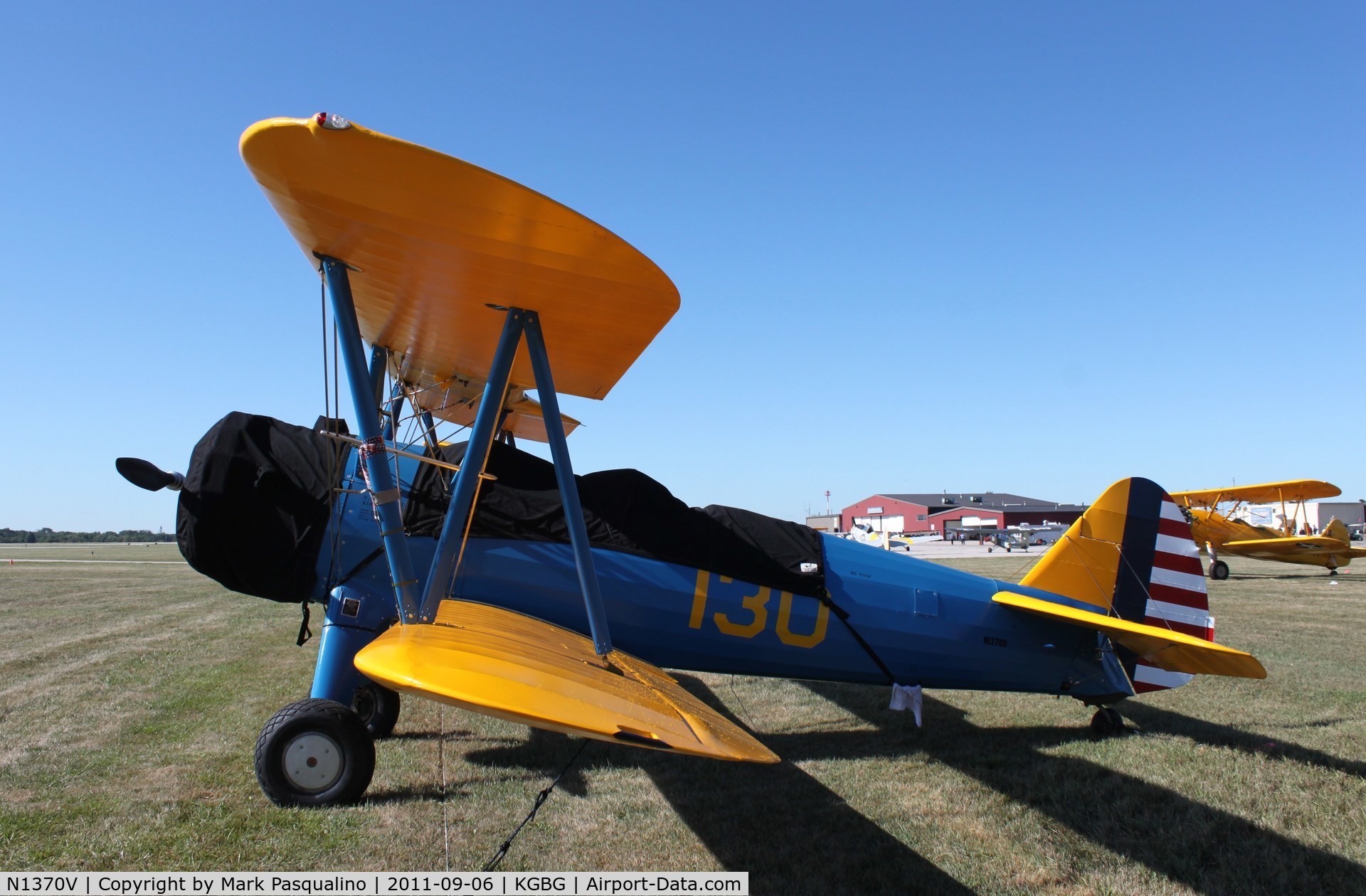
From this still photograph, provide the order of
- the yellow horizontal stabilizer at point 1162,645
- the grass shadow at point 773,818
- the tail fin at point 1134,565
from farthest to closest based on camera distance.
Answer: the tail fin at point 1134,565 → the yellow horizontal stabilizer at point 1162,645 → the grass shadow at point 773,818

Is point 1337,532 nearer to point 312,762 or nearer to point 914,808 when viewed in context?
point 914,808

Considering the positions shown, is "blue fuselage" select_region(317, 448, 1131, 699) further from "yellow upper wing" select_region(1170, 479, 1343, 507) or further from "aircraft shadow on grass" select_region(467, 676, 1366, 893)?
"yellow upper wing" select_region(1170, 479, 1343, 507)

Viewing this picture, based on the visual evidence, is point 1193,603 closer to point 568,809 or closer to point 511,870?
point 568,809

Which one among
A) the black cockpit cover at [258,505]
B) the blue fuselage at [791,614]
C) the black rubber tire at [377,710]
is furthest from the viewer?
the black rubber tire at [377,710]

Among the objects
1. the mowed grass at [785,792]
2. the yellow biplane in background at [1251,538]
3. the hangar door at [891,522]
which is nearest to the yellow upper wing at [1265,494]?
the yellow biplane in background at [1251,538]

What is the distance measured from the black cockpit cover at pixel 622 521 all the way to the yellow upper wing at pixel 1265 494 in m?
19.0

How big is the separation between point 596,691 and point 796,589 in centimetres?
255

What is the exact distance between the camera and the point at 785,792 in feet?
14.7

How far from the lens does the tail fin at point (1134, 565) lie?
573 cm

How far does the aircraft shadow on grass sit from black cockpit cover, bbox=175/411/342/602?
5.70 ft

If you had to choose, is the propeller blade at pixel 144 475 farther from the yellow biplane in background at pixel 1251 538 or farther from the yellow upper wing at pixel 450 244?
the yellow biplane in background at pixel 1251 538

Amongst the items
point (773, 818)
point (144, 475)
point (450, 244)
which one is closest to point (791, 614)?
point (773, 818)

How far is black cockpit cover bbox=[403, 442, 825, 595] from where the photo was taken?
4.89 meters

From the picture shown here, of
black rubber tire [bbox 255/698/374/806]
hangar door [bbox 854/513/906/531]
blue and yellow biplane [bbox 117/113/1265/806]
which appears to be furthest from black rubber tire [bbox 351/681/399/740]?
hangar door [bbox 854/513/906/531]
